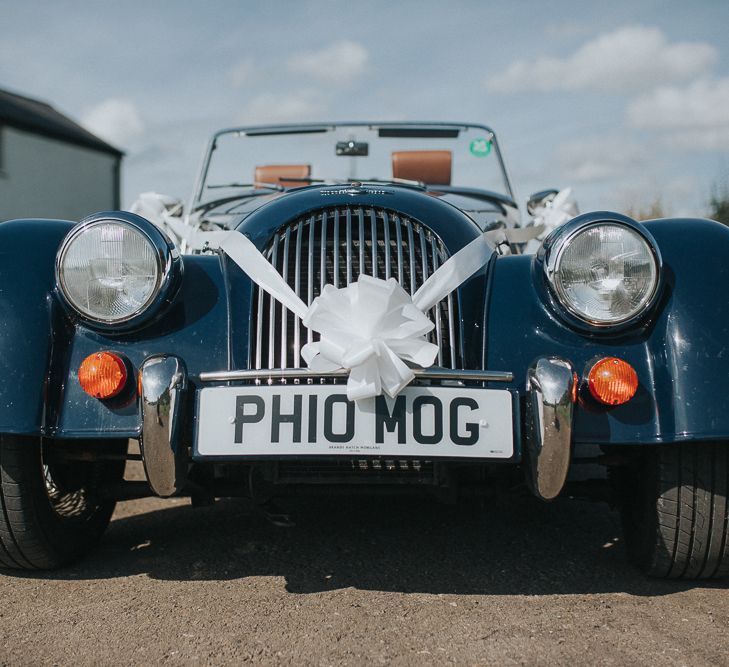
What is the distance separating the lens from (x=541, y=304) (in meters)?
2.19

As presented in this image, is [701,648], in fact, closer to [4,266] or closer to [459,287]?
[459,287]

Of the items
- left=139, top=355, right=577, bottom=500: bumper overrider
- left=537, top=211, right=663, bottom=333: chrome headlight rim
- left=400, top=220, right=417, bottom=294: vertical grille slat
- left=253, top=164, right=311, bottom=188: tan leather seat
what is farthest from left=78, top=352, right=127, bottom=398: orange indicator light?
left=253, top=164, right=311, bottom=188: tan leather seat

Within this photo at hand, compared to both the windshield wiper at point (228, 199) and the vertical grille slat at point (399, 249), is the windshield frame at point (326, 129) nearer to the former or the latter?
the windshield wiper at point (228, 199)

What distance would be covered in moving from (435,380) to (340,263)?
550mm

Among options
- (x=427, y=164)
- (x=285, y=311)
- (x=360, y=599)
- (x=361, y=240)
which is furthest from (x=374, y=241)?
(x=427, y=164)

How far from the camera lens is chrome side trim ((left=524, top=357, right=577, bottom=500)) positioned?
1.92 metres

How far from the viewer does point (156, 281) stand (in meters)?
2.12

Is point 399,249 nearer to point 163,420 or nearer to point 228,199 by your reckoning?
point 163,420

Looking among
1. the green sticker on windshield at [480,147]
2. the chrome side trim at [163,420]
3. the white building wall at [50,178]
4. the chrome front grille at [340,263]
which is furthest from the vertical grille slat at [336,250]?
the white building wall at [50,178]

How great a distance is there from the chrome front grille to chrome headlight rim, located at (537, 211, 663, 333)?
302 mm

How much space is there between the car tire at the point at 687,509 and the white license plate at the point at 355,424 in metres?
0.50

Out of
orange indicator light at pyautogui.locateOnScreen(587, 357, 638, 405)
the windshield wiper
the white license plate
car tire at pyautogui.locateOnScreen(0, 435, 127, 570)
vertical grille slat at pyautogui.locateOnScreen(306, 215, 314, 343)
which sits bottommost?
car tire at pyautogui.locateOnScreen(0, 435, 127, 570)

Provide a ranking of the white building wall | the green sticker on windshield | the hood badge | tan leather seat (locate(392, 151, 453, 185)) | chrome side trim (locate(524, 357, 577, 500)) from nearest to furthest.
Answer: chrome side trim (locate(524, 357, 577, 500)) → the hood badge → tan leather seat (locate(392, 151, 453, 185)) → the green sticker on windshield → the white building wall

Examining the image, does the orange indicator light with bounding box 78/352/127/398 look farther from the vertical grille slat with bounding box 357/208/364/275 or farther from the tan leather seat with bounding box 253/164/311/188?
the tan leather seat with bounding box 253/164/311/188
